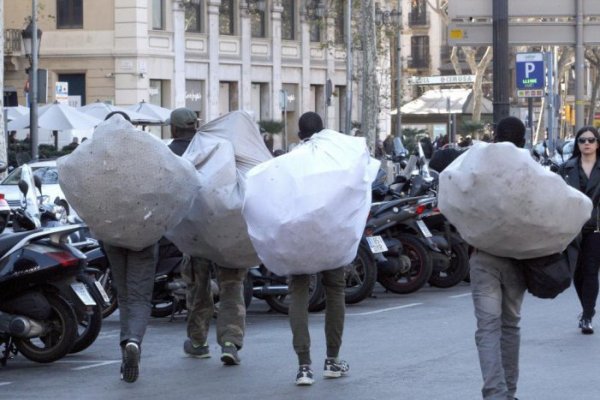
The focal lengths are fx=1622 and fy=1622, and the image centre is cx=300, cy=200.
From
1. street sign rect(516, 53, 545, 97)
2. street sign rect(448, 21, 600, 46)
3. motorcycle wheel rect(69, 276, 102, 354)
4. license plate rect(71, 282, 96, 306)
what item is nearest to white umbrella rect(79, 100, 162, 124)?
street sign rect(516, 53, 545, 97)

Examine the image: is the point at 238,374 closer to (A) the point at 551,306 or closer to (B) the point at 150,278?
(B) the point at 150,278

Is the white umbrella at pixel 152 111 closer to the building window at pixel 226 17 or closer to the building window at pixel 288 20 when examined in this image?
the building window at pixel 226 17

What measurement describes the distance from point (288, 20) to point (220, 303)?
4838cm

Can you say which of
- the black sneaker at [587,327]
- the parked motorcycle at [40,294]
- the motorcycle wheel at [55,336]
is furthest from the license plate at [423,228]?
the motorcycle wheel at [55,336]

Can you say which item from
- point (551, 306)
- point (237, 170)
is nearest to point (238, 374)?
point (237, 170)

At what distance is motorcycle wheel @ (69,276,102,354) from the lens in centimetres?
1159

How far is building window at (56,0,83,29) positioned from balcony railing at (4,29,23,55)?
1293 mm

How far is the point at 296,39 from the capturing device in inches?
2347

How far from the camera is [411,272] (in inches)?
671

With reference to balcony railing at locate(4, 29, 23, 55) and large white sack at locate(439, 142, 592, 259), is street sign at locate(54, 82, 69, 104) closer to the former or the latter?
balcony railing at locate(4, 29, 23, 55)

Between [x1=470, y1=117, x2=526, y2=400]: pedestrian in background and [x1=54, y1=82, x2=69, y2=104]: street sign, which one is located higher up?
[x1=54, y1=82, x2=69, y2=104]: street sign

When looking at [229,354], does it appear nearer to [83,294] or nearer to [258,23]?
[83,294]

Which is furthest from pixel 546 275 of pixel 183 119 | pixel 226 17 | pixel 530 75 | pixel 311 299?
pixel 226 17

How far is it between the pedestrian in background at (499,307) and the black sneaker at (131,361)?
2.47 m
